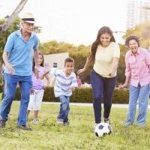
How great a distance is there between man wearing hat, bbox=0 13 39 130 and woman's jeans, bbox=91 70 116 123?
1069 millimetres

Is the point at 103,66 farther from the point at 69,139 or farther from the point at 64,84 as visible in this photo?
the point at 64,84

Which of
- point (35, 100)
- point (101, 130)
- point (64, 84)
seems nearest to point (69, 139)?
point (101, 130)

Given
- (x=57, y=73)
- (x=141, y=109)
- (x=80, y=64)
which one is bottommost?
(x=80, y=64)

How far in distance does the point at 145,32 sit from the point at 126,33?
2.81 m

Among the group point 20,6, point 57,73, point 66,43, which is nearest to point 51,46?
point 66,43

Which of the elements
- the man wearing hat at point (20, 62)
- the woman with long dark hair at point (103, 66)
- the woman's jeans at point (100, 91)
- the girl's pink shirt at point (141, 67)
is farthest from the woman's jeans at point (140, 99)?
the man wearing hat at point (20, 62)

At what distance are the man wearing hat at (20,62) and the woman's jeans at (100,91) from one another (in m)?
1.07

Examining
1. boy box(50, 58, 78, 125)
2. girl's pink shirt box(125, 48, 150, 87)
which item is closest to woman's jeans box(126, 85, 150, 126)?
girl's pink shirt box(125, 48, 150, 87)

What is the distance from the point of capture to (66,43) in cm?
8838

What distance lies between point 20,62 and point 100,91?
1345mm

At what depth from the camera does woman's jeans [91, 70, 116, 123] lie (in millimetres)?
8336

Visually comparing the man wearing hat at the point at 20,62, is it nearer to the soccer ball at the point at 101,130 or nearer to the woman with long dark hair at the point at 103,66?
the woman with long dark hair at the point at 103,66

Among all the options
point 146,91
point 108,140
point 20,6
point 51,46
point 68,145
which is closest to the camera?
point 68,145

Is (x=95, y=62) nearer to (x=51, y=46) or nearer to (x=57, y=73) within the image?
(x=57, y=73)
